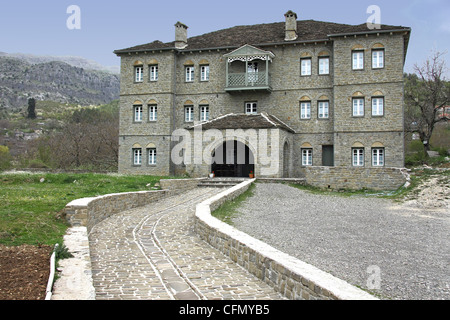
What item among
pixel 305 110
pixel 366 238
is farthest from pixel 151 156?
pixel 366 238

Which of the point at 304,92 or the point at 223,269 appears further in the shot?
the point at 304,92

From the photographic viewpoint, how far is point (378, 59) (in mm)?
26547

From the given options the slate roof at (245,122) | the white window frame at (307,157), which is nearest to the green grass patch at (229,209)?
the slate roof at (245,122)

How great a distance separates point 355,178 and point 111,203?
1502cm

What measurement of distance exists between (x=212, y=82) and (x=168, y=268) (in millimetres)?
23583

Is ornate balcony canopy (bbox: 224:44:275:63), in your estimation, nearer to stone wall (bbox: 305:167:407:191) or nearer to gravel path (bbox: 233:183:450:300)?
stone wall (bbox: 305:167:407:191)

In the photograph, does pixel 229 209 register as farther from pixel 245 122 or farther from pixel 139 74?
pixel 139 74

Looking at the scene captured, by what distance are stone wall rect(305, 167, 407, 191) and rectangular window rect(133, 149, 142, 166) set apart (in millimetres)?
12736

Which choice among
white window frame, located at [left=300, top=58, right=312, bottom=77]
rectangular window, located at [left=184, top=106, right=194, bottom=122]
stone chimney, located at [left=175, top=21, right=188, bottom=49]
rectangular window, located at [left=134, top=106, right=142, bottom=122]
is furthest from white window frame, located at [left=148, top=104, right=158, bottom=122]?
white window frame, located at [left=300, top=58, right=312, bottom=77]

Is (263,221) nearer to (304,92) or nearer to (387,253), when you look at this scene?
(387,253)

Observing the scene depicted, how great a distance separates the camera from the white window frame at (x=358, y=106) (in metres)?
26.9

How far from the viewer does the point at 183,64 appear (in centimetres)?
3056

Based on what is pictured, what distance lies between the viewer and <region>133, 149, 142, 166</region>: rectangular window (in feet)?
101
